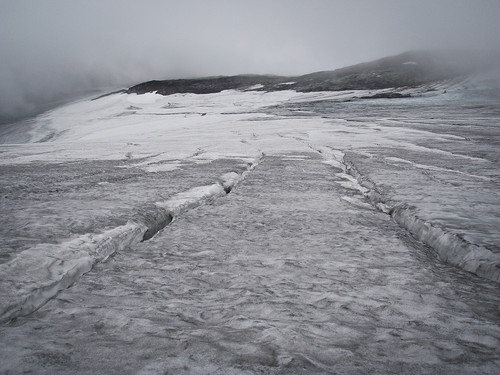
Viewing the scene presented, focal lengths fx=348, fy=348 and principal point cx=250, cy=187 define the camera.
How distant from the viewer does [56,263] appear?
39.6 inches

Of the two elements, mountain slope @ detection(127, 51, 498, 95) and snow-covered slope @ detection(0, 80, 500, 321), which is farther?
mountain slope @ detection(127, 51, 498, 95)

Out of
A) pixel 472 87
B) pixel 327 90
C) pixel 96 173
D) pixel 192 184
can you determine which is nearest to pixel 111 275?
pixel 192 184

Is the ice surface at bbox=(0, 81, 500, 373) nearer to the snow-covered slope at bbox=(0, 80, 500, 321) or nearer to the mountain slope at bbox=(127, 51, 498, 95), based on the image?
the snow-covered slope at bbox=(0, 80, 500, 321)

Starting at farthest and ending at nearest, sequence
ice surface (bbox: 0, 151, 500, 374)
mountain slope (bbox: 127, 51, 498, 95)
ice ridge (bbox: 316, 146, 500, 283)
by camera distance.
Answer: mountain slope (bbox: 127, 51, 498, 95), ice ridge (bbox: 316, 146, 500, 283), ice surface (bbox: 0, 151, 500, 374)

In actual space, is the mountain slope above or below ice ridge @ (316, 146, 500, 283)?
above

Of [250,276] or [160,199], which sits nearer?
[250,276]

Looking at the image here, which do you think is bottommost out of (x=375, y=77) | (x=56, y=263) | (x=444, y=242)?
(x=444, y=242)

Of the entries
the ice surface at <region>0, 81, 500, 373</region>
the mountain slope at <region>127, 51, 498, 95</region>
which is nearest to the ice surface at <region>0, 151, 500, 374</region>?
the ice surface at <region>0, 81, 500, 373</region>

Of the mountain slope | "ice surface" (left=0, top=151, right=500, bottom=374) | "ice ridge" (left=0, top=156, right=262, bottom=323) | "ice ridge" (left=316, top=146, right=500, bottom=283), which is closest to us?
"ice surface" (left=0, top=151, right=500, bottom=374)

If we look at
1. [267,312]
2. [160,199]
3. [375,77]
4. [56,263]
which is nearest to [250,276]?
[267,312]

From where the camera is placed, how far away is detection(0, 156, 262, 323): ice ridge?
0.83 m

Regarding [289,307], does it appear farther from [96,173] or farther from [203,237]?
[96,173]

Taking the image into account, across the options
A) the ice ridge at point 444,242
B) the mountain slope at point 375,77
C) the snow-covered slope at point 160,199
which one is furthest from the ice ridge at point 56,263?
the mountain slope at point 375,77

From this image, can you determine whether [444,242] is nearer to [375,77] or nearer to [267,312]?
[267,312]
